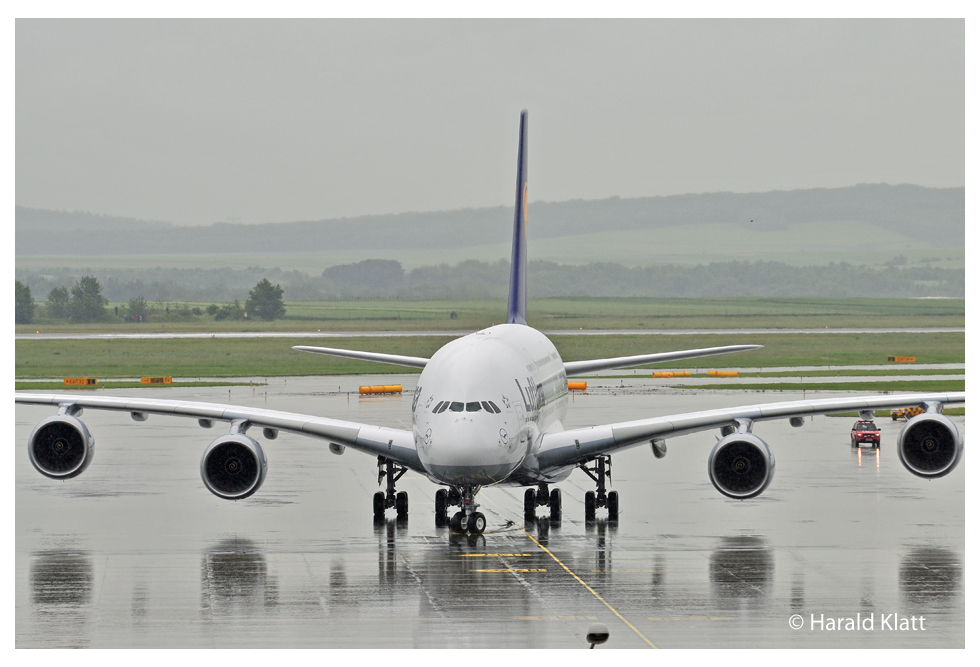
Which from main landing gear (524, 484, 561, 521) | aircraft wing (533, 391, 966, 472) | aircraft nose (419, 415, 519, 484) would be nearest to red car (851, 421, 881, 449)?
aircraft wing (533, 391, 966, 472)

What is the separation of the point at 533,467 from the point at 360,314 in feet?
386

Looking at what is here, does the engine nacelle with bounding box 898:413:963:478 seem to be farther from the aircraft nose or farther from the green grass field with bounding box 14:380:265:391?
the green grass field with bounding box 14:380:265:391

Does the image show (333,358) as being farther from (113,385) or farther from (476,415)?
(476,415)

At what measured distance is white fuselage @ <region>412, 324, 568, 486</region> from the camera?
24.6 metres

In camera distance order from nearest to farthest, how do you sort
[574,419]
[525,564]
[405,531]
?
1. [525,564]
2. [405,531]
3. [574,419]

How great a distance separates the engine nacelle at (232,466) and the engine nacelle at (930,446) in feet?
48.0

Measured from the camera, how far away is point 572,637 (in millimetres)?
18297

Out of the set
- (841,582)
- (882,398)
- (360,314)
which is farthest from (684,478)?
(360,314)

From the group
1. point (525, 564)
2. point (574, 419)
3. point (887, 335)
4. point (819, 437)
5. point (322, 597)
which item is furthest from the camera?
point (887, 335)

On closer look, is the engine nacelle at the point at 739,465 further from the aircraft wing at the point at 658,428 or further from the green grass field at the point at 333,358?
the green grass field at the point at 333,358

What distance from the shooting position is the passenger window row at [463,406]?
2505 cm

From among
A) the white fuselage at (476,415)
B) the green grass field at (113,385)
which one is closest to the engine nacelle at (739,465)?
the white fuselage at (476,415)

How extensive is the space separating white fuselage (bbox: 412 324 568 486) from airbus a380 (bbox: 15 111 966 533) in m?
0.03

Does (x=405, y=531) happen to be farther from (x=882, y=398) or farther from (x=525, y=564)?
(x=882, y=398)
